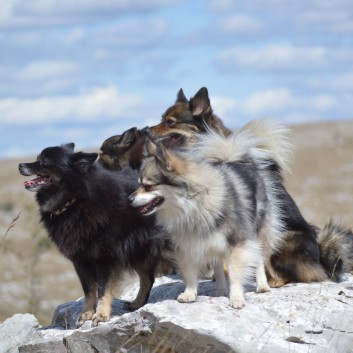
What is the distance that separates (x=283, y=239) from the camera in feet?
31.6

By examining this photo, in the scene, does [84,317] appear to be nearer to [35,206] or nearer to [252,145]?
[252,145]

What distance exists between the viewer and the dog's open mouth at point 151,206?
777 cm

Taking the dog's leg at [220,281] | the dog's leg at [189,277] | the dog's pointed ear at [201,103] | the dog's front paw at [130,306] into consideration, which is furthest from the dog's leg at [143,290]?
the dog's pointed ear at [201,103]

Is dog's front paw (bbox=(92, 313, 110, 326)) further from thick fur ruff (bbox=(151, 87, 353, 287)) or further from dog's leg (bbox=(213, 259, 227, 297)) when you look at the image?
thick fur ruff (bbox=(151, 87, 353, 287))

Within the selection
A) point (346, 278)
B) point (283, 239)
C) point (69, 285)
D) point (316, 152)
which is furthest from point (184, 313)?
point (316, 152)

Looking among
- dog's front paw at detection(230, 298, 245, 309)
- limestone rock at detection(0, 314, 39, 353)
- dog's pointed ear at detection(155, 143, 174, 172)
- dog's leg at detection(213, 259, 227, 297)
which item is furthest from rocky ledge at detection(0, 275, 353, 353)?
dog's pointed ear at detection(155, 143, 174, 172)

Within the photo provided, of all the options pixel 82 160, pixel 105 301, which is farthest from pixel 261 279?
pixel 82 160

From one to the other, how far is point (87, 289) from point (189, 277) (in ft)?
3.88

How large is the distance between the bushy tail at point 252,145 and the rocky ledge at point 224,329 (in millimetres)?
1439

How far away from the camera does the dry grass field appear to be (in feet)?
83.3

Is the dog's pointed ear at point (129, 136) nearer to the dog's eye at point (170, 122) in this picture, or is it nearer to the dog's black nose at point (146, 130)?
the dog's black nose at point (146, 130)

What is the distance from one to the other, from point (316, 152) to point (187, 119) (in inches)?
1818

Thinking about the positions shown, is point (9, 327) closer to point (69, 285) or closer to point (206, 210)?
point (206, 210)

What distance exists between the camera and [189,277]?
8281 mm
